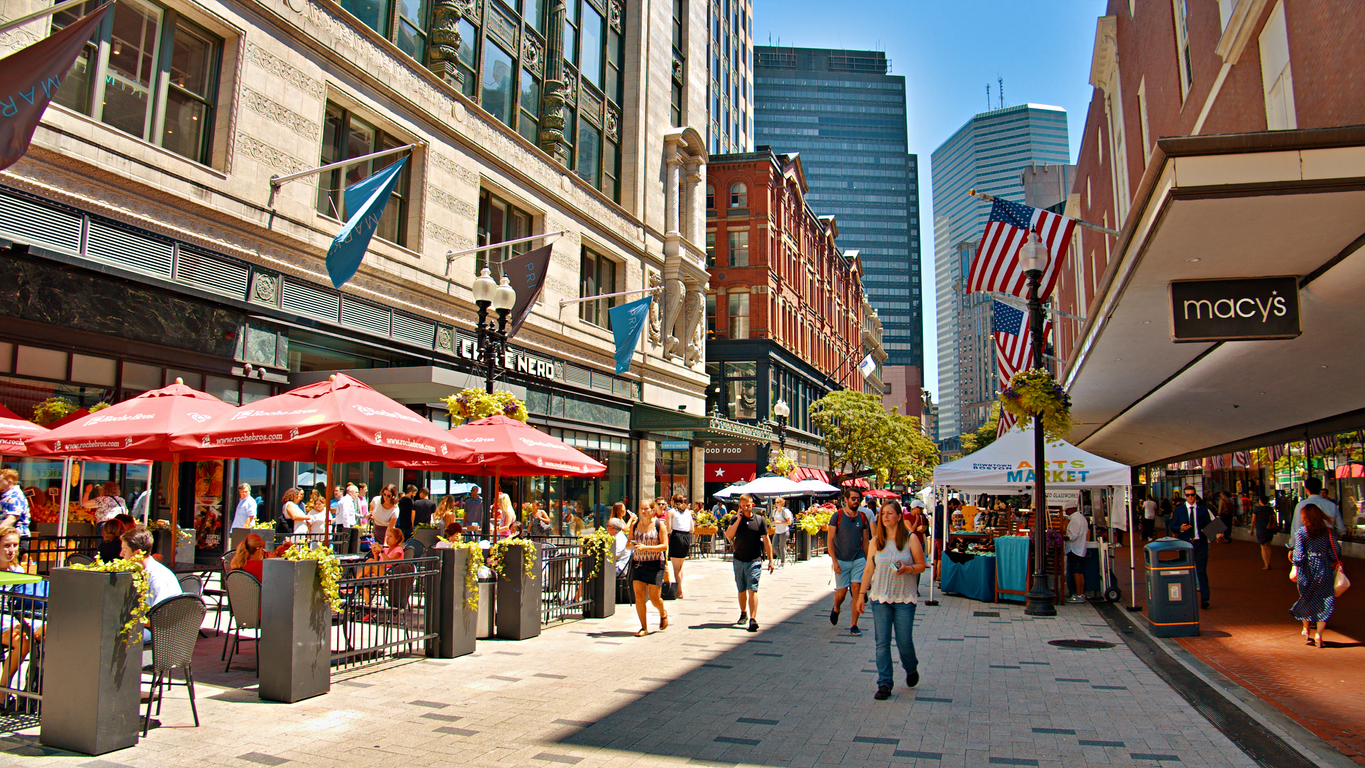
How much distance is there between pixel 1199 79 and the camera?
15.3 metres

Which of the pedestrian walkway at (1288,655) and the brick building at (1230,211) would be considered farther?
the pedestrian walkway at (1288,655)

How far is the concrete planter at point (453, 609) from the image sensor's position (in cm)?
980

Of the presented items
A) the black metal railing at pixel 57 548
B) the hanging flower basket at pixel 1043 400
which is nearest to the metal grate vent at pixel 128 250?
the black metal railing at pixel 57 548

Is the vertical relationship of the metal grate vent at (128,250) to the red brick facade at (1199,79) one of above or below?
below

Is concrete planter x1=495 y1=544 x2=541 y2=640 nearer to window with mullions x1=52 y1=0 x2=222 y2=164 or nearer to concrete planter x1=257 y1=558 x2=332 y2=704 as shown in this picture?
concrete planter x1=257 y1=558 x2=332 y2=704

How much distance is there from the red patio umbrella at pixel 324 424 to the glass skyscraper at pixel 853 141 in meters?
172

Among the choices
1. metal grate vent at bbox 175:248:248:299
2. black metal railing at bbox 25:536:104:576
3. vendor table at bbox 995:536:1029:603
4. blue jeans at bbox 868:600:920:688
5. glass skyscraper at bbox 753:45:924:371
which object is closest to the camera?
blue jeans at bbox 868:600:920:688

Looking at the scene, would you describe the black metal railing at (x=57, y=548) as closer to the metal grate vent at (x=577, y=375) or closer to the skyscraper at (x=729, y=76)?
the metal grate vent at (x=577, y=375)

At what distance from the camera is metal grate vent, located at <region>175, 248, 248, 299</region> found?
552 inches

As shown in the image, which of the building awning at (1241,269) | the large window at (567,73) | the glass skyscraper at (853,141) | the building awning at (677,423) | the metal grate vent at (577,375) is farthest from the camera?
the glass skyscraper at (853,141)

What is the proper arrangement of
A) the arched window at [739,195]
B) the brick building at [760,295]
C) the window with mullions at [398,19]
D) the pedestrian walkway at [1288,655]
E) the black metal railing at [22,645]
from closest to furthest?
the black metal railing at [22,645] < the pedestrian walkway at [1288,655] < the window with mullions at [398,19] < the brick building at [760,295] < the arched window at [739,195]

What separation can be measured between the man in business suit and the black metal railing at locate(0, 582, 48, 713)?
1463 cm

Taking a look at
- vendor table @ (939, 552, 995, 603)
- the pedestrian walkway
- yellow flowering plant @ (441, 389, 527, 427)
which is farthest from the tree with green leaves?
yellow flowering plant @ (441, 389, 527, 427)

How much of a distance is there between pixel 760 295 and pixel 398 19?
104ft
